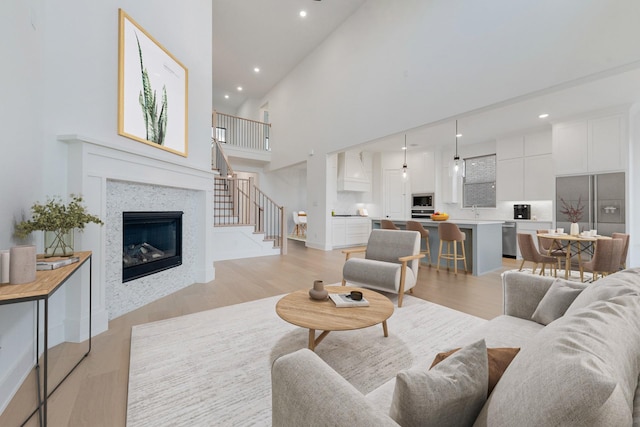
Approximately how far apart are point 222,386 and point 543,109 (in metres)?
6.57

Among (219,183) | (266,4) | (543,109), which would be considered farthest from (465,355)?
(266,4)

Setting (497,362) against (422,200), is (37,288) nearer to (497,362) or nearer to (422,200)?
(497,362)

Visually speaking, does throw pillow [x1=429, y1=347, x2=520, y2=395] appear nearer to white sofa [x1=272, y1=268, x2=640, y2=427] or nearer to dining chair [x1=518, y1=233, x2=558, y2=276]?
white sofa [x1=272, y1=268, x2=640, y2=427]

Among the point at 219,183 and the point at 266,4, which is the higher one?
the point at 266,4

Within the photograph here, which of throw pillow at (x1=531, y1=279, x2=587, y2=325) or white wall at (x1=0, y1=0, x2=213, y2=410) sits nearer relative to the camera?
throw pillow at (x1=531, y1=279, x2=587, y2=325)

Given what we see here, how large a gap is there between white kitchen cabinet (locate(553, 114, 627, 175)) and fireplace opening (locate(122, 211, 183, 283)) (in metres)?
7.26

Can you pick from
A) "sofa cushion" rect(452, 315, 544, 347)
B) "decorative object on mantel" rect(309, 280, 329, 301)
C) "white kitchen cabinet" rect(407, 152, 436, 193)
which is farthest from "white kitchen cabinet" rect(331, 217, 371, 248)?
"sofa cushion" rect(452, 315, 544, 347)

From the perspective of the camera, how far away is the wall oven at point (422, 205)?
8.22 meters

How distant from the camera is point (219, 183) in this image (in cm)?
708

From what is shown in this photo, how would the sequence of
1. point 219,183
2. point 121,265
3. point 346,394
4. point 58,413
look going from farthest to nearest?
point 219,183 → point 121,265 → point 58,413 → point 346,394

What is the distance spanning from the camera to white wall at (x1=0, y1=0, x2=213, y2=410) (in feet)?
5.47

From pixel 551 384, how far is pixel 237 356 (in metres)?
2.01

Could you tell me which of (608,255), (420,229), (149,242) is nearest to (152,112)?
(149,242)

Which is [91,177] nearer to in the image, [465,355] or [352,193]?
[465,355]
